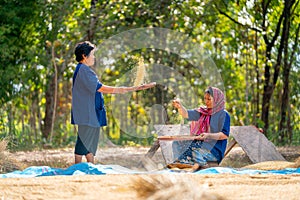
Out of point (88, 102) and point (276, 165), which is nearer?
point (88, 102)

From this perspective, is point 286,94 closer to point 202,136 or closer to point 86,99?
point 202,136

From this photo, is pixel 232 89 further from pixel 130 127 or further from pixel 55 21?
pixel 130 127

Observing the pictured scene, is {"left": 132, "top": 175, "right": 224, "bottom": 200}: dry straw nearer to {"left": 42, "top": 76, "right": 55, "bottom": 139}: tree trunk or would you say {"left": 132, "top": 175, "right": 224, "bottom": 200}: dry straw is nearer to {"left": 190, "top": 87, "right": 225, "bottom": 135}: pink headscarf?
{"left": 190, "top": 87, "right": 225, "bottom": 135}: pink headscarf

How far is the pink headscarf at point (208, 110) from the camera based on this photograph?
5.30 meters

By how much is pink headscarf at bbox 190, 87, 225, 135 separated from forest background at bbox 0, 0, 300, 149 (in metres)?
3.03

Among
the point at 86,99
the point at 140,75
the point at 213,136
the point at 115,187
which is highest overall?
the point at 140,75

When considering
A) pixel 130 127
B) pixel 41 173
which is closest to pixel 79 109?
pixel 41 173

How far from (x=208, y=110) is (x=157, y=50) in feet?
11.9

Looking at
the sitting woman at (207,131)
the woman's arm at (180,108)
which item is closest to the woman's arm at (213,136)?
the sitting woman at (207,131)

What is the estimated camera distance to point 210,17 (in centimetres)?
919

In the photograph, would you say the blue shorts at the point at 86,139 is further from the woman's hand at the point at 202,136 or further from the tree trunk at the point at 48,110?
the tree trunk at the point at 48,110

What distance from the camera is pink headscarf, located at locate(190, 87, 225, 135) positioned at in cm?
530

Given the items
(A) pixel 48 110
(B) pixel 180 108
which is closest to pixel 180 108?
(B) pixel 180 108

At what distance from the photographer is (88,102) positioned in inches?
203
